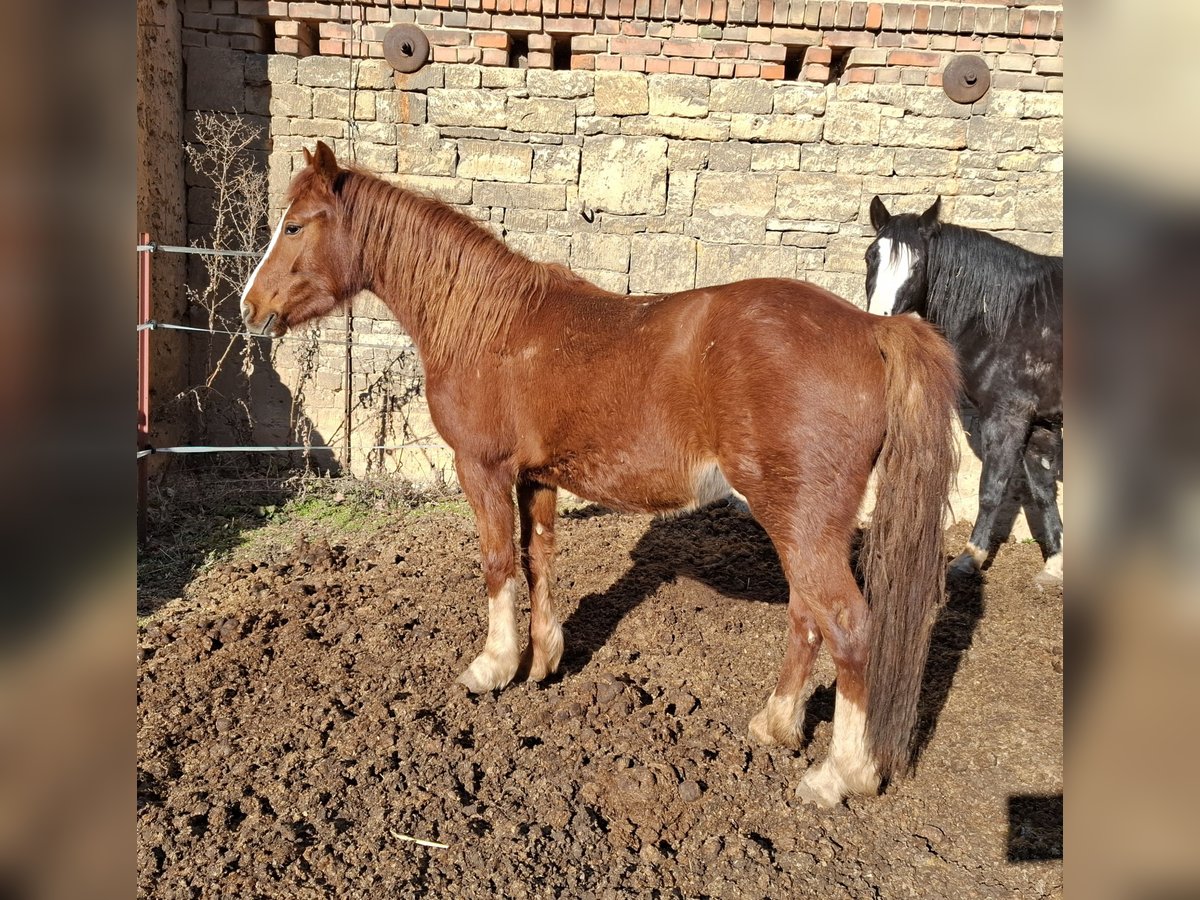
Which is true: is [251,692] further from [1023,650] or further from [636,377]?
[1023,650]

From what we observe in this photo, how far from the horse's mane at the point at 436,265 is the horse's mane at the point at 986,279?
2.88 metres

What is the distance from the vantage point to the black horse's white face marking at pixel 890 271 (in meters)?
4.72

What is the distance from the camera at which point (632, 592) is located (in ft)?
14.8

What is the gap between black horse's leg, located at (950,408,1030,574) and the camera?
4969mm

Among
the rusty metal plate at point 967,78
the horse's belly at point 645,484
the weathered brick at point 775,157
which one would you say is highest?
the rusty metal plate at point 967,78

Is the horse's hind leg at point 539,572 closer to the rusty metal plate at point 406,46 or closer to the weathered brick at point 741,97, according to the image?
the weathered brick at point 741,97

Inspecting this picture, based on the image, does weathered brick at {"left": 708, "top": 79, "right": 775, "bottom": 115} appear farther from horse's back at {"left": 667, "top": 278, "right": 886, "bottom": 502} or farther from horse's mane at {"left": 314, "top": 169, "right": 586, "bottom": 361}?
horse's back at {"left": 667, "top": 278, "right": 886, "bottom": 502}

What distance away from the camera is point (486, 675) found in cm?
331

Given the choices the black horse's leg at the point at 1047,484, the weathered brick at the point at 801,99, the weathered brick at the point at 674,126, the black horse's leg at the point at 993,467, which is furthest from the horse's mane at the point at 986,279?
the weathered brick at the point at 674,126

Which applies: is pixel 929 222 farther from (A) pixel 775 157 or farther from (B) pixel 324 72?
(B) pixel 324 72

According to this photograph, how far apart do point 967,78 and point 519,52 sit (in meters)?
3.51

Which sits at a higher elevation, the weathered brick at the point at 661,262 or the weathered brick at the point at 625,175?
the weathered brick at the point at 625,175

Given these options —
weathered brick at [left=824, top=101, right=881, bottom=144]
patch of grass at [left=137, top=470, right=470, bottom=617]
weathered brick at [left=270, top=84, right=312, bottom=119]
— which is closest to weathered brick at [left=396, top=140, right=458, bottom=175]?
weathered brick at [left=270, top=84, right=312, bottom=119]
